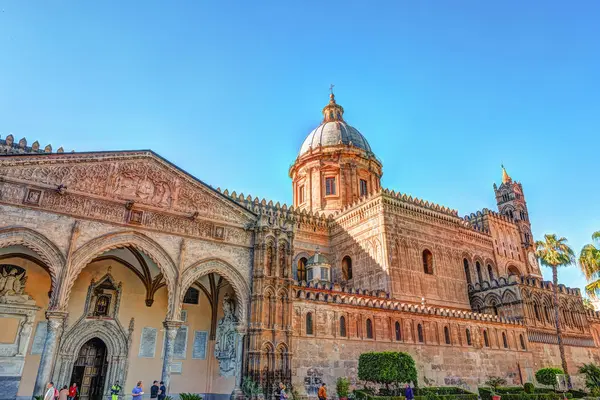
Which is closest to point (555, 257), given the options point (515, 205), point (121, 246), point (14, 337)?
point (515, 205)

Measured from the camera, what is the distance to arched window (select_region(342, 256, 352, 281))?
28333 millimetres

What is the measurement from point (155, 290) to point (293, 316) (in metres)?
6.46

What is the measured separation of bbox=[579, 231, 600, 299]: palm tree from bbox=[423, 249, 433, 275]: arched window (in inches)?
403

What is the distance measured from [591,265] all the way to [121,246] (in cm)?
2814

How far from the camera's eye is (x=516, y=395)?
61.6 feet

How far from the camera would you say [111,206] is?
16.1m

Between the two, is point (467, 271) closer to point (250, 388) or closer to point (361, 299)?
point (361, 299)

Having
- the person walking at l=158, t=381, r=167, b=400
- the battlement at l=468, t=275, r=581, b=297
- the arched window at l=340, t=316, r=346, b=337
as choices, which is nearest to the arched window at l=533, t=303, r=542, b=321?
the battlement at l=468, t=275, r=581, b=297

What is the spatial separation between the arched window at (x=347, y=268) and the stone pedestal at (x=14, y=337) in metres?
17.8

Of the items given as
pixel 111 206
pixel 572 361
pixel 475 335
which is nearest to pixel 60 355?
pixel 111 206

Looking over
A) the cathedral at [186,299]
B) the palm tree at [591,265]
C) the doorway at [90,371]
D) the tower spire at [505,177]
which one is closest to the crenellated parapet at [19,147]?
the cathedral at [186,299]

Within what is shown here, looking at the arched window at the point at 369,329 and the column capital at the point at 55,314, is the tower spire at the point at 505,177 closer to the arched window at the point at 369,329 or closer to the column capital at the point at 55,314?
the arched window at the point at 369,329

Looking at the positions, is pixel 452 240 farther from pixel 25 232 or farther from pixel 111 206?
pixel 25 232

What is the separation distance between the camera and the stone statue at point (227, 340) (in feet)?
57.9
